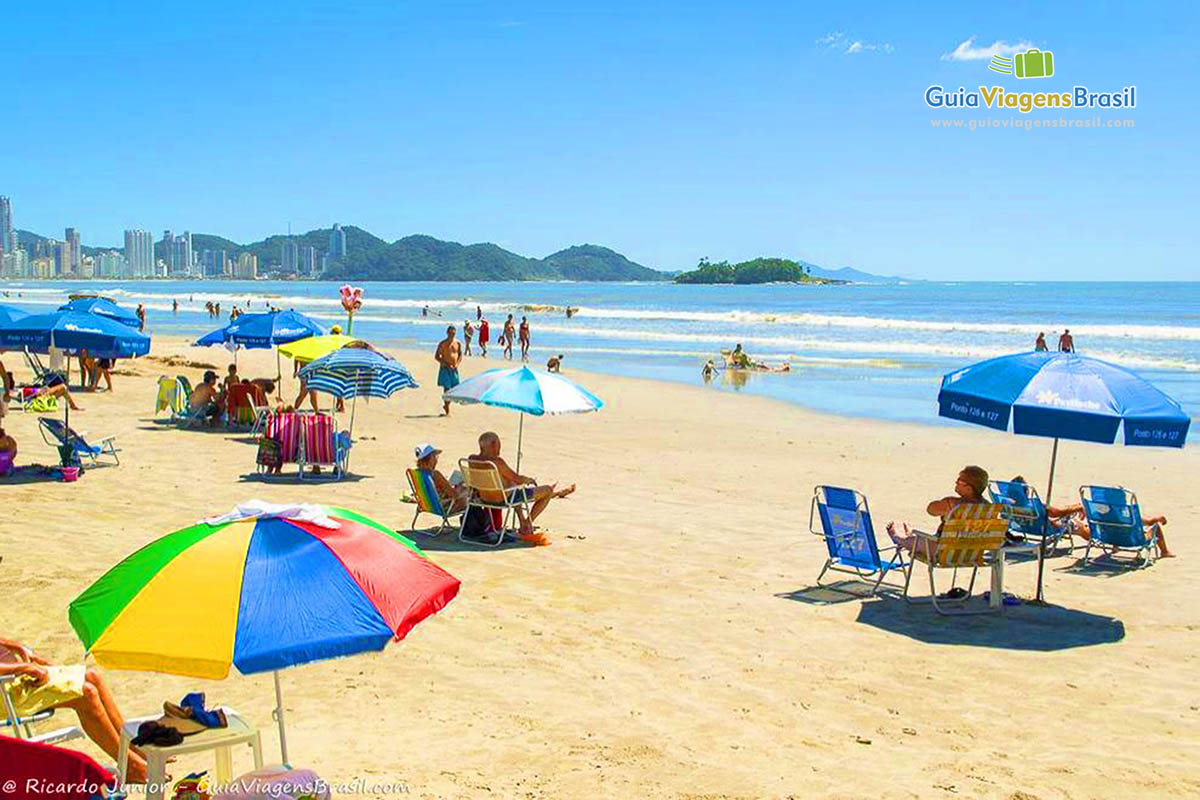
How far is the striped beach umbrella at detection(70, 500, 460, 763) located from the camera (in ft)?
11.0

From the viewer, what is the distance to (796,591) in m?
8.29

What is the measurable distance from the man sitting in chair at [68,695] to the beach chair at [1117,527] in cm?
782

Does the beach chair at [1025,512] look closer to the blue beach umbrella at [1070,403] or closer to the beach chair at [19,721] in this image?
the blue beach umbrella at [1070,403]

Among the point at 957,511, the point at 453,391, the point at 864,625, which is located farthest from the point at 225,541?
the point at 453,391

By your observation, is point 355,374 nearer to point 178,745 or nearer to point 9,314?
point 9,314

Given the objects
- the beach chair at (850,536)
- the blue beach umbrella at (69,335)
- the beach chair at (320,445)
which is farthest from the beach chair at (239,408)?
the beach chair at (850,536)

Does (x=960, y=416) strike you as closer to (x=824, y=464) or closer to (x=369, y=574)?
(x=369, y=574)

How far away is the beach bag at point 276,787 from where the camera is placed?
374 centimetres

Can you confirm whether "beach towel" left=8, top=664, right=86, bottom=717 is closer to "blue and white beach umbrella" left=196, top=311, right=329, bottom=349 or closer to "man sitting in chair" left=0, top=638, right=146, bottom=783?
"man sitting in chair" left=0, top=638, right=146, bottom=783

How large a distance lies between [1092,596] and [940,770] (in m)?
3.96

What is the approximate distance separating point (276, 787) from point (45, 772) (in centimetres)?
73

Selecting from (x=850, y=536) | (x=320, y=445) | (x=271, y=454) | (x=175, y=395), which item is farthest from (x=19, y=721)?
(x=175, y=395)

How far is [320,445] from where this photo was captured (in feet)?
41.6

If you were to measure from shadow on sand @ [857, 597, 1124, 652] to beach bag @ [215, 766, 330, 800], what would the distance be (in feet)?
15.0
